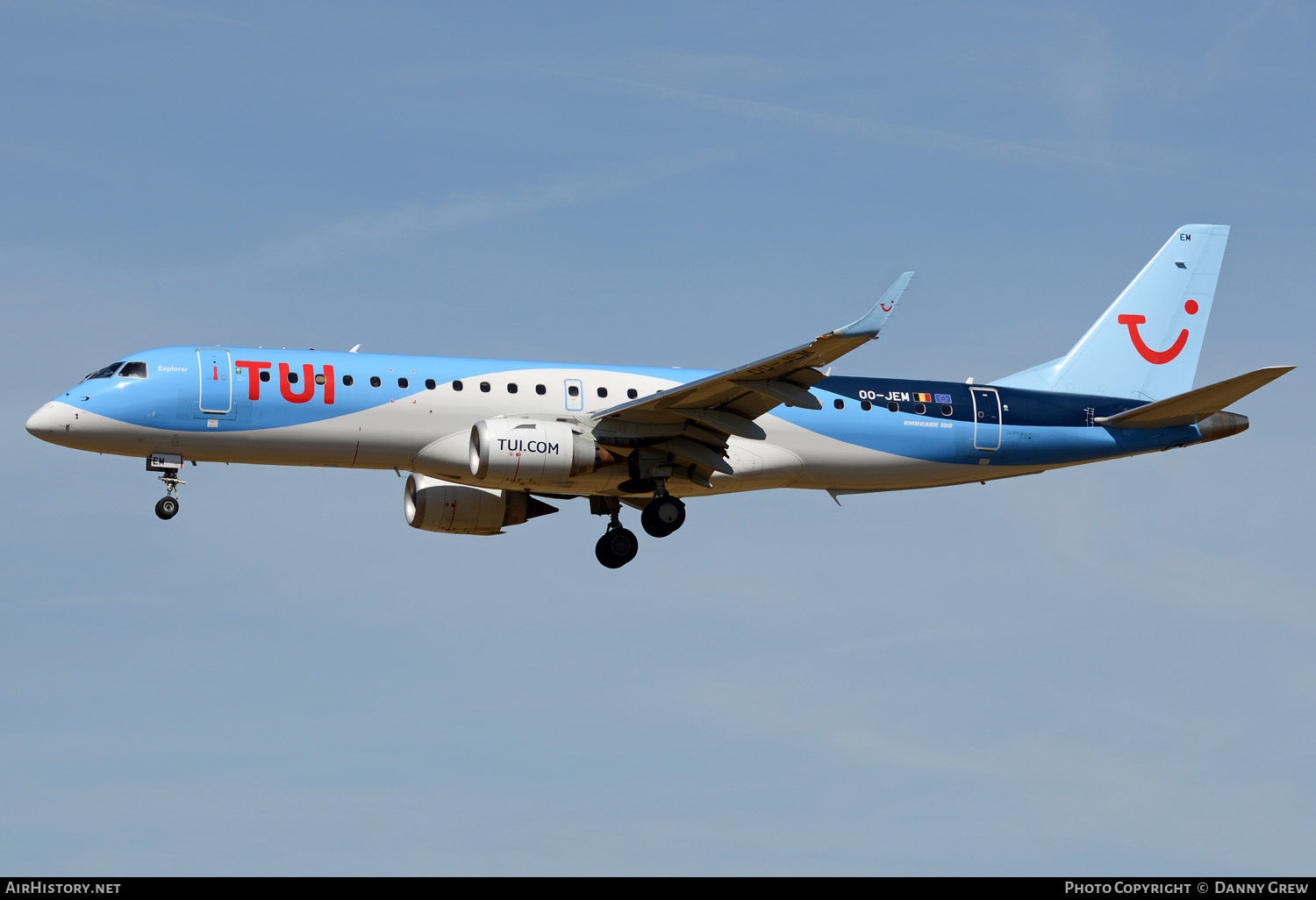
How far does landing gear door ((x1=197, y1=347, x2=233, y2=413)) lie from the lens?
3391cm

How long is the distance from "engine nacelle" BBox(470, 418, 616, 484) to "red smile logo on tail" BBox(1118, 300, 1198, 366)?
1648 centimetres

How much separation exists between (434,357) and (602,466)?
4553 mm

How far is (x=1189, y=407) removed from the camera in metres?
38.9

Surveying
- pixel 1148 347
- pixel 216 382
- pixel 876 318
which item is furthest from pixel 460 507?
pixel 1148 347

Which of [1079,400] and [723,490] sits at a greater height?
[1079,400]

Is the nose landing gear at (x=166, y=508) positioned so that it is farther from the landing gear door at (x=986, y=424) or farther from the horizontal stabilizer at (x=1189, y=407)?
the horizontal stabilizer at (x=1189, y=407)

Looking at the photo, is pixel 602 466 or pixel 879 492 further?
pixel 879 492

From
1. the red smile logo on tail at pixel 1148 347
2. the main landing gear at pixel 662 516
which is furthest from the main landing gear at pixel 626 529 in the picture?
the red smile logo on tail at pixel 1148 347

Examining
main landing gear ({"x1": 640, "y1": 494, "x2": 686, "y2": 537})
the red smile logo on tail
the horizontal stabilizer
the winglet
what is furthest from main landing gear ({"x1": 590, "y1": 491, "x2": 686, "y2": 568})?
the red smile logo on tail

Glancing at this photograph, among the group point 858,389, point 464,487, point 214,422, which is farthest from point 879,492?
point 214,422

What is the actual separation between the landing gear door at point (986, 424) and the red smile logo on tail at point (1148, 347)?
5838mm

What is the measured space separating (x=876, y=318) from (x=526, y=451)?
828cm

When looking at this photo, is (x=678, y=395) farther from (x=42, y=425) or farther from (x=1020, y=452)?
(x=42, y=425)

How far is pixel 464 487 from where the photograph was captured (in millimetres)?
38656
